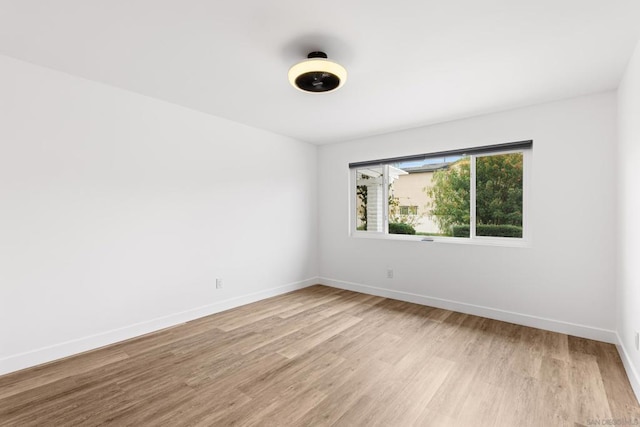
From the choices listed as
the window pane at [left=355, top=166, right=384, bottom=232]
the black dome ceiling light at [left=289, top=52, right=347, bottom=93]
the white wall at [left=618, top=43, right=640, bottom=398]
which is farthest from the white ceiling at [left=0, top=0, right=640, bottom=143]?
the window pane at [left=355, top=166, right=384, bottom=232]

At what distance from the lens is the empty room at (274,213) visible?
192 cm

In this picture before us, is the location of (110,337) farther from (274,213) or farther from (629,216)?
(629,216)

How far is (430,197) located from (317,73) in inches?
103

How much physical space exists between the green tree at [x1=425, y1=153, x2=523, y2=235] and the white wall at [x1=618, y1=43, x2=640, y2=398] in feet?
2.97

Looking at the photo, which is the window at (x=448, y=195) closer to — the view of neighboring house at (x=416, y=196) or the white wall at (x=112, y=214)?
the view of neighboring house at (x=416, y=196)

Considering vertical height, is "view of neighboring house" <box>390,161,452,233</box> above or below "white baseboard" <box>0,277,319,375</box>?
above

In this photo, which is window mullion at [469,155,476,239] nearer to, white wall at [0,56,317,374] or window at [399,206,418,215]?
window at [399,206,418,215]

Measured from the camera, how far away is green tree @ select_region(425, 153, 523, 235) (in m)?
3.49

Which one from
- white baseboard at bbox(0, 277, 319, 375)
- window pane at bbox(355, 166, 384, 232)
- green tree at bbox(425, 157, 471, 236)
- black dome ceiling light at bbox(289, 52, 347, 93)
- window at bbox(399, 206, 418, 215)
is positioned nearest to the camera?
black dome ceiling light at bbox(289, 52, 347, 93)

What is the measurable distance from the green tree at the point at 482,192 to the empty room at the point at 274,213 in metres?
0.02

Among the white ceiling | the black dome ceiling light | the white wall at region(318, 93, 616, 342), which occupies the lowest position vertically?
the white wall at region(318, 93, 616, 342)

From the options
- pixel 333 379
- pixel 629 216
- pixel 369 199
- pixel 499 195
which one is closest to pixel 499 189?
pixel 499 195

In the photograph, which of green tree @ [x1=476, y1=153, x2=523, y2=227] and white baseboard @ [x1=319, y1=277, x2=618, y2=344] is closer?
white baseboard @ [x1=319, y1=277, x2=618, y2=344]

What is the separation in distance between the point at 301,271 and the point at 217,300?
5.07ft
